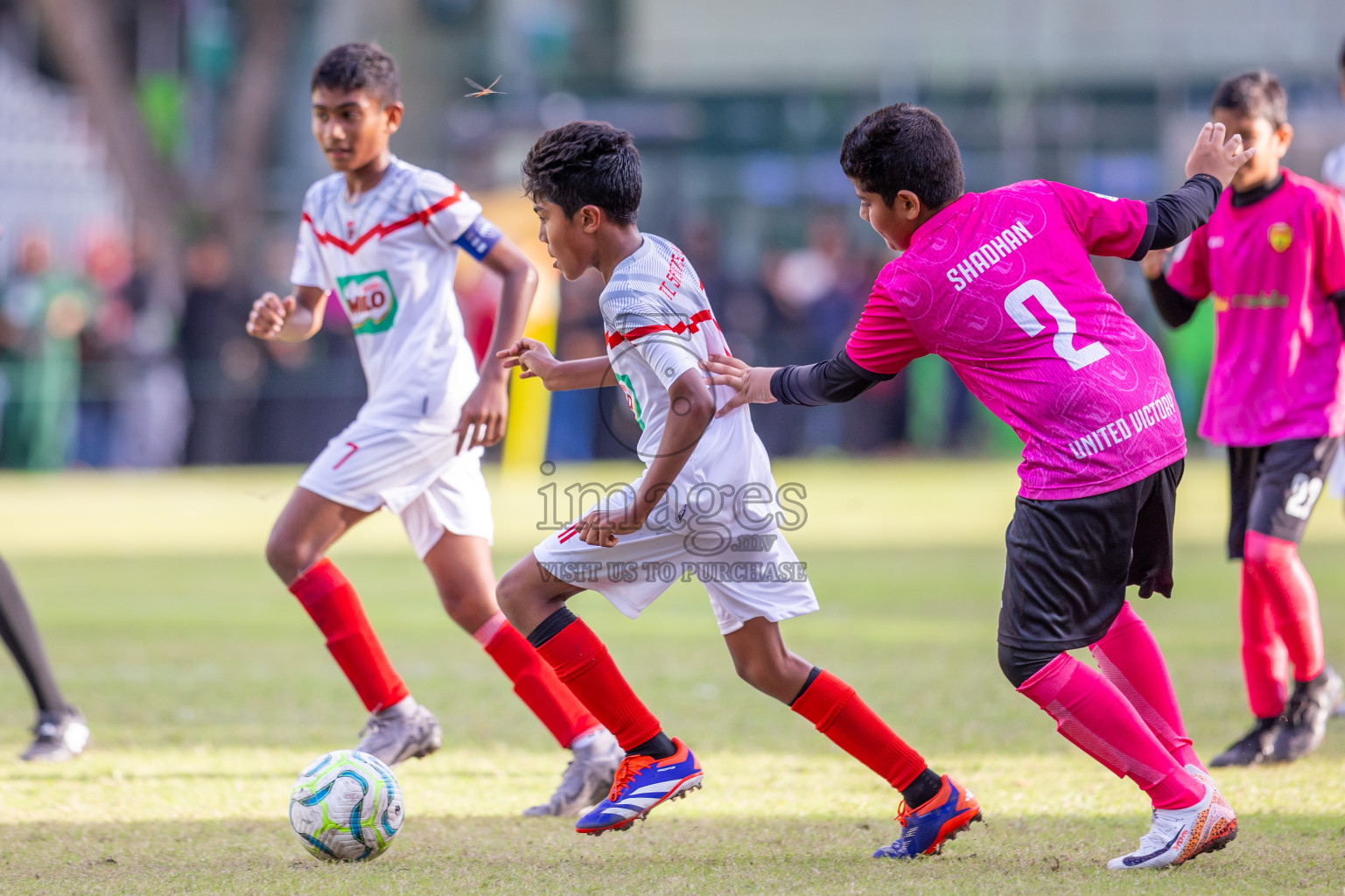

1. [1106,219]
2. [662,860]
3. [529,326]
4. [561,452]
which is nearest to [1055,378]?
[1106,219]

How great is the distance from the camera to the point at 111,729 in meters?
5.80

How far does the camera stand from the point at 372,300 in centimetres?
513

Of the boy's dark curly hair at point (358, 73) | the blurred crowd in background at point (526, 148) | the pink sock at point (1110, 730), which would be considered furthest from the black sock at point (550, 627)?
the blurred crowd in background at point (526, 148)

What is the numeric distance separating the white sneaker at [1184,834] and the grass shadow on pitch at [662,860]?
0.15 feet

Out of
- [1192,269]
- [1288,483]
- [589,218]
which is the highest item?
[589,218]

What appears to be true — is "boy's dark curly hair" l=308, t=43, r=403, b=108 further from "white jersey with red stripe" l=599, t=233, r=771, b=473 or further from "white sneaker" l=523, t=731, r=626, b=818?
"white sneaker" l=523, t=731, r=626, b=818

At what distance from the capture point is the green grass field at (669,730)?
152 inches

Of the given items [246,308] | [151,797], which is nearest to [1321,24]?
[246,308]

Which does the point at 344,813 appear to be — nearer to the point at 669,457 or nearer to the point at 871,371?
the point at 669,457

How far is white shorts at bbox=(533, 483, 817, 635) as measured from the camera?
13.3ft

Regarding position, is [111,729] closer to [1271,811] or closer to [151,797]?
[151,797]

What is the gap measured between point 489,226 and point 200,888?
91.3 inches

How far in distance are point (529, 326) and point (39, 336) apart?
232 inches

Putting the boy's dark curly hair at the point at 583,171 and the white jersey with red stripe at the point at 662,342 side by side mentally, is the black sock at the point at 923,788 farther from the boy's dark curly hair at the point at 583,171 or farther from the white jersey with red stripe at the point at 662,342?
the boy's dark curly hair at the point at 583,171
